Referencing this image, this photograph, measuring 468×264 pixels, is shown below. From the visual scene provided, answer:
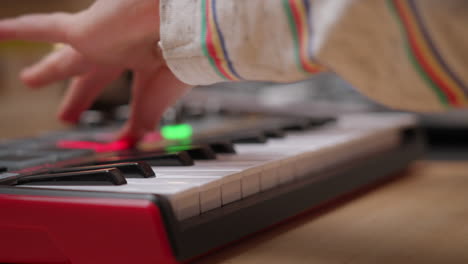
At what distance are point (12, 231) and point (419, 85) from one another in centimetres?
44

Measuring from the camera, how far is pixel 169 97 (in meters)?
0.76

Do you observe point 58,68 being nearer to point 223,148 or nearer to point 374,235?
point 223,148

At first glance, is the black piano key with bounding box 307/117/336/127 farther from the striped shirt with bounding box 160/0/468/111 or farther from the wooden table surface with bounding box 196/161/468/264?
the striped shirt with bounding box 160/0/468/111

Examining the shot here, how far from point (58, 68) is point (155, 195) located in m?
0.42

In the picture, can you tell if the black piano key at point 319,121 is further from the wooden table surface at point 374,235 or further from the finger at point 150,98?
the finger at point 150,98

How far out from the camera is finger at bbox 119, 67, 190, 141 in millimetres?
715

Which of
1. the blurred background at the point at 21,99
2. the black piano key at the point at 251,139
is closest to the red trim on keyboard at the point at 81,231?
the black piano key at the point at 251,139

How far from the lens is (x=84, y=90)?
3.04 feet

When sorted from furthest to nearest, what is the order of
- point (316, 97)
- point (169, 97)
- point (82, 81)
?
point (316, 97) → point (82, 81) → point (169, 97)

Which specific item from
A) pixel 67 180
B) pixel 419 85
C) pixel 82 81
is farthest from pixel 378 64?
pixel 82 81

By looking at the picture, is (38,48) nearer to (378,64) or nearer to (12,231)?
(12,231)

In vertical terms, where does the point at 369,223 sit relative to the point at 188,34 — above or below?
below

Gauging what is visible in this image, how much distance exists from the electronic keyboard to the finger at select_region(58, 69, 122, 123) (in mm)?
87

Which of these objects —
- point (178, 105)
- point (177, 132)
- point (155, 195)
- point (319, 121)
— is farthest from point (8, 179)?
point (178, 105)
